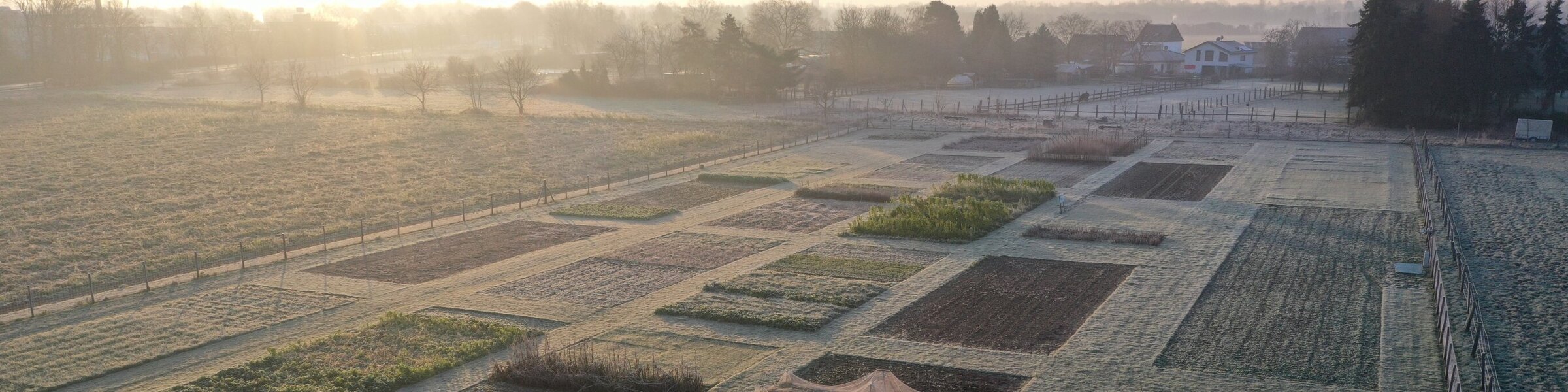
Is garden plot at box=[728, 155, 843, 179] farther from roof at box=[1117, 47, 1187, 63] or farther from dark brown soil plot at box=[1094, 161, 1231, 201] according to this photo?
roof at box=[1117, 47, 1187, 63]

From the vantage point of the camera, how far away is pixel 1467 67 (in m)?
43.9

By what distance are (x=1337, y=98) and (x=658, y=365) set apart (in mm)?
57650

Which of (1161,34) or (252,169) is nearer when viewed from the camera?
(252,169)

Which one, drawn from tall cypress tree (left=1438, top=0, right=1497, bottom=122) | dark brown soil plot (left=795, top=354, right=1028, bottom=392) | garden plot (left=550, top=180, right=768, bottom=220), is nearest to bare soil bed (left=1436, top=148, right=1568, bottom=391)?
dark brown soil plot (left=795, top=354, right=1028, bottom=392)

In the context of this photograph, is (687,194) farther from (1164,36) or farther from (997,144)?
(1164,36)

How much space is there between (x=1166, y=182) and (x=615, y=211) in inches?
628

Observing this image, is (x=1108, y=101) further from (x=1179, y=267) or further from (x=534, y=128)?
(x=1179, y=267)

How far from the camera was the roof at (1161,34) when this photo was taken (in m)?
104

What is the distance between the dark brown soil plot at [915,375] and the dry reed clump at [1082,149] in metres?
23.4

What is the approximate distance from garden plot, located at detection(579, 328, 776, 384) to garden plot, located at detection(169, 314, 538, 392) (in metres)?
1.40

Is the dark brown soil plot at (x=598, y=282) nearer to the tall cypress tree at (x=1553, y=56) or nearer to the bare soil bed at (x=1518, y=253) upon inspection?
the bare soil bed at (x=1518, y=253)

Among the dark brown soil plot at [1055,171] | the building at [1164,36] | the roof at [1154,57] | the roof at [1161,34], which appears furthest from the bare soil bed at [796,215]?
the roof at [1161,34]

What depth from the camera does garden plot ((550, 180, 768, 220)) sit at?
28.2 metres

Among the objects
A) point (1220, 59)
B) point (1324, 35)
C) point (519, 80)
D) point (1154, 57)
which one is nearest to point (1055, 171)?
point (519, 80)
